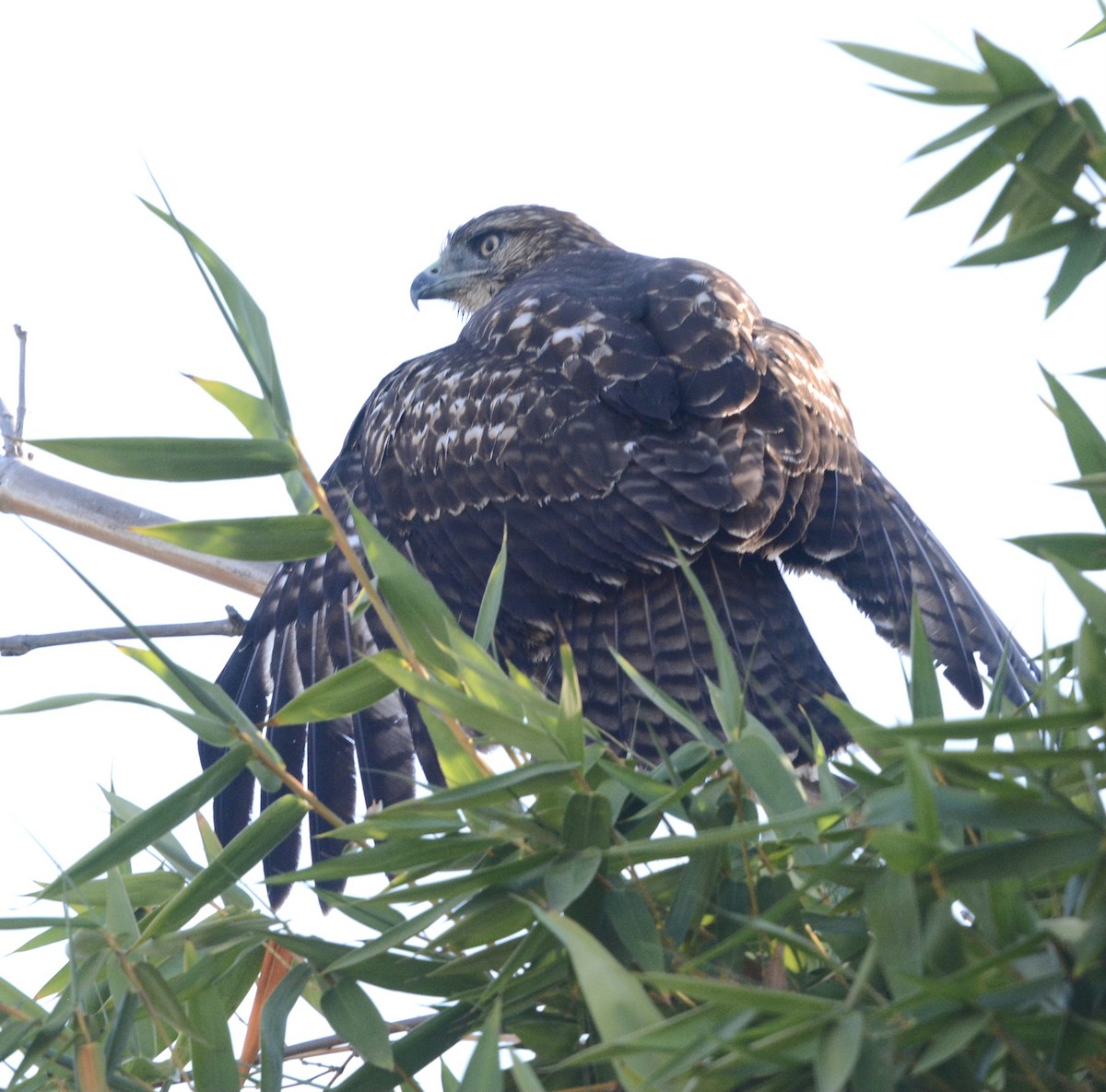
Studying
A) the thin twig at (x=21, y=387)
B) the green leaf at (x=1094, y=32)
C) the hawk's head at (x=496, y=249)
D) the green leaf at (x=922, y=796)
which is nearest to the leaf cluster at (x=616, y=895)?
the green leaf at (x=922, y=796)

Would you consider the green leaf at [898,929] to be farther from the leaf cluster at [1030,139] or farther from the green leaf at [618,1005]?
the leaf cluster at [1030,139]

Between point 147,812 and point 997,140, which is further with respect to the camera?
point 147,812

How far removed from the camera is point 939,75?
1.49 metres

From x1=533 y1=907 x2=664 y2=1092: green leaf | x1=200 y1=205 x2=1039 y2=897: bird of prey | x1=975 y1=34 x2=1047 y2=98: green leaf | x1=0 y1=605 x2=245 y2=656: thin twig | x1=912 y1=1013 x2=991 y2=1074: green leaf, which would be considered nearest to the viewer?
x1=912 y1=1013 x2=991 y2=1074: green leaf

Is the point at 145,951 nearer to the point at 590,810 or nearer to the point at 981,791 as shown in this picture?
the point at 590,810

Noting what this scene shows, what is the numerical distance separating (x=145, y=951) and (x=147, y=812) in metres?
0.17

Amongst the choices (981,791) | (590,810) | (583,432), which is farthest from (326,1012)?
(583,432)

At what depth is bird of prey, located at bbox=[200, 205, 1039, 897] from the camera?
3.88 metres

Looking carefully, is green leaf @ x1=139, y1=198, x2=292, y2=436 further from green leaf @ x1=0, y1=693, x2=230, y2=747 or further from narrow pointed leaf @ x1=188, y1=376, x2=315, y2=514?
green leaf @ x1=0, y1=693, x2=230, y2=747

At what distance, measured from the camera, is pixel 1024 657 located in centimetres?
415

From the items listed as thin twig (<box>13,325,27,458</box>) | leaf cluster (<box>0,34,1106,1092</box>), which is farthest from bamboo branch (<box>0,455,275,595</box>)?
leaf cluster (<box>0,34,1106,1092</box>)

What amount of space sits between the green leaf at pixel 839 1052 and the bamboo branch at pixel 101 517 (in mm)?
2868

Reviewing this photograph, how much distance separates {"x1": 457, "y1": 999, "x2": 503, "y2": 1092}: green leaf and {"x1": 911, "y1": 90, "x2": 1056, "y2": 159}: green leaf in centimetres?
96

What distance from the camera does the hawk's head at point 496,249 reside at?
644cm
